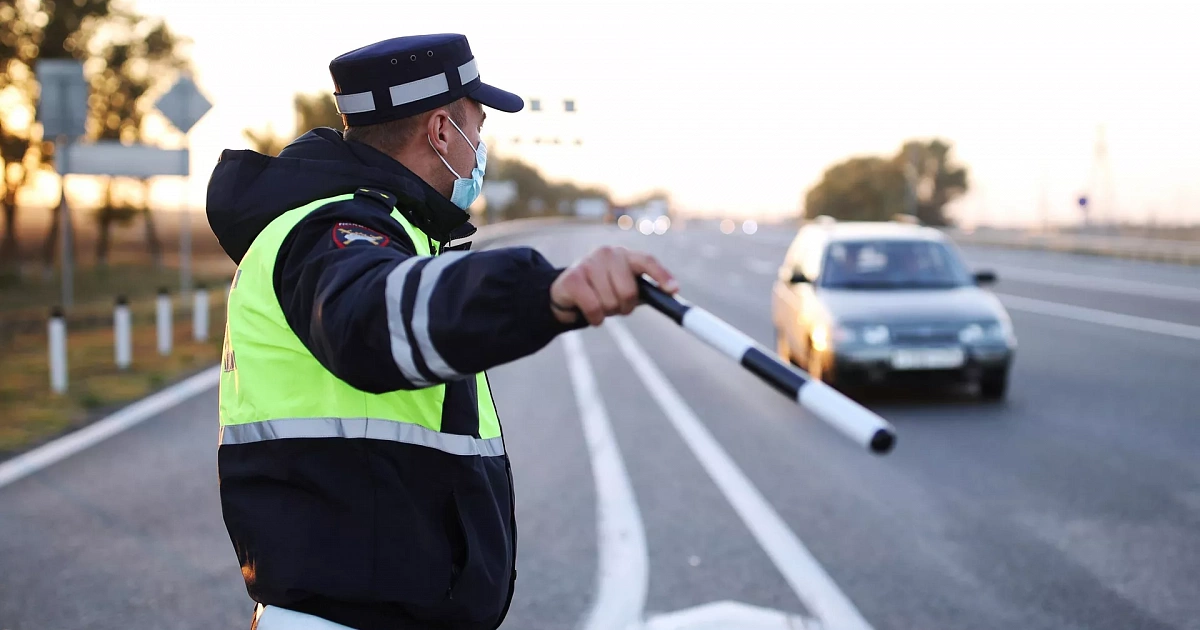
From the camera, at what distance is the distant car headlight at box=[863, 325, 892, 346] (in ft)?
35.2

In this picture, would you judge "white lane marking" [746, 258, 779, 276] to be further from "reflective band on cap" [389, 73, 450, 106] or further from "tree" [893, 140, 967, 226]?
"tree" [893, 140, 967, 226]

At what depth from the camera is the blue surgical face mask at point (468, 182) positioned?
234 centimetres

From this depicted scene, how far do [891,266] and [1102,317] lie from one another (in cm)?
896

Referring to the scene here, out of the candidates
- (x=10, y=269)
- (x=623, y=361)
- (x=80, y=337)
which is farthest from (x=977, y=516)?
(x=10, y=269)

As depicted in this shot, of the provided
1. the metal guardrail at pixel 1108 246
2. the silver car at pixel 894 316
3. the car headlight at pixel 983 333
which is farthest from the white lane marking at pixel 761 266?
the car headlight at pixel 983 333

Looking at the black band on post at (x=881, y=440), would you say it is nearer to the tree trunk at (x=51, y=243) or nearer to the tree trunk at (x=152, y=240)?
the tree trunk at (x=51, y=243)

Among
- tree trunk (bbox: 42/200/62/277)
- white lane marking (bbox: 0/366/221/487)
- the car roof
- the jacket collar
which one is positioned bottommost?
tree trunk (bbox: 42/200/62/277)

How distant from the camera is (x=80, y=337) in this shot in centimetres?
1819

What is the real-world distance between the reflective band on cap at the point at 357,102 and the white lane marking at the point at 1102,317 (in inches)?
641

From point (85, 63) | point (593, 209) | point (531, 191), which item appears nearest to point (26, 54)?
point (85, 63)

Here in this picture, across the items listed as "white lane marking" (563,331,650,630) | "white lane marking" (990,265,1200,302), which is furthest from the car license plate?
"white lane marking" (990,265,1200,302)

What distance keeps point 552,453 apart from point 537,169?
136m

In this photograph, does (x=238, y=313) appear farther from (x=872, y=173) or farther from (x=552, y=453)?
(x=872, y=173)

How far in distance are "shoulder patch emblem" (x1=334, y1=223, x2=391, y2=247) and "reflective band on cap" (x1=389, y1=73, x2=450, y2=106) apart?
0.35 metres
